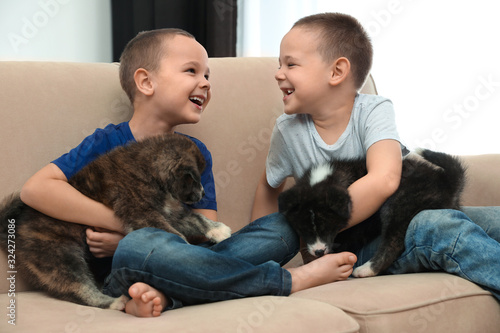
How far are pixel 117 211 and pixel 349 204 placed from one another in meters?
0.87

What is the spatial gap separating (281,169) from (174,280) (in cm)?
101

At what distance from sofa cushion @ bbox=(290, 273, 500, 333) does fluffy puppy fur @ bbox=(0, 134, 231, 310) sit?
0.56 metres

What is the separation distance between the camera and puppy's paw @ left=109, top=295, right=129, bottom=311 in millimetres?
1754

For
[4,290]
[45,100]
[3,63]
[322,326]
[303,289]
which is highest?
[3,63]

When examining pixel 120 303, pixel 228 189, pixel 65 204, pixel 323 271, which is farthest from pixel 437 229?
pixel 65 204

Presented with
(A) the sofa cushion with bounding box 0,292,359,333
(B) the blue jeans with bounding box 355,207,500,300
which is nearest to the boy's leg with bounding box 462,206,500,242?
(B) the blue jeans with bounding box 355,207,500,300

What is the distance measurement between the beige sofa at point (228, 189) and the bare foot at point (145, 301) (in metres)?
0.05

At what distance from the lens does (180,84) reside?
2.37 meters

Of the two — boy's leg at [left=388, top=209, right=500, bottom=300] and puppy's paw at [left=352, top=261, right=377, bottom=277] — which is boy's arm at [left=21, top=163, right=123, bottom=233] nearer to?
puppy's paw at [left=352, top=261, right=377, bottom=277]

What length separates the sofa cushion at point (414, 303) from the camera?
63.7 inches

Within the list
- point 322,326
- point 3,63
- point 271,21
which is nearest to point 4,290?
point 3,63

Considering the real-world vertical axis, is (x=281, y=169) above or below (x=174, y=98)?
below

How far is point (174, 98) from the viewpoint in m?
2.37

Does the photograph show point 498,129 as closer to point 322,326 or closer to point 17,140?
point 322,326
